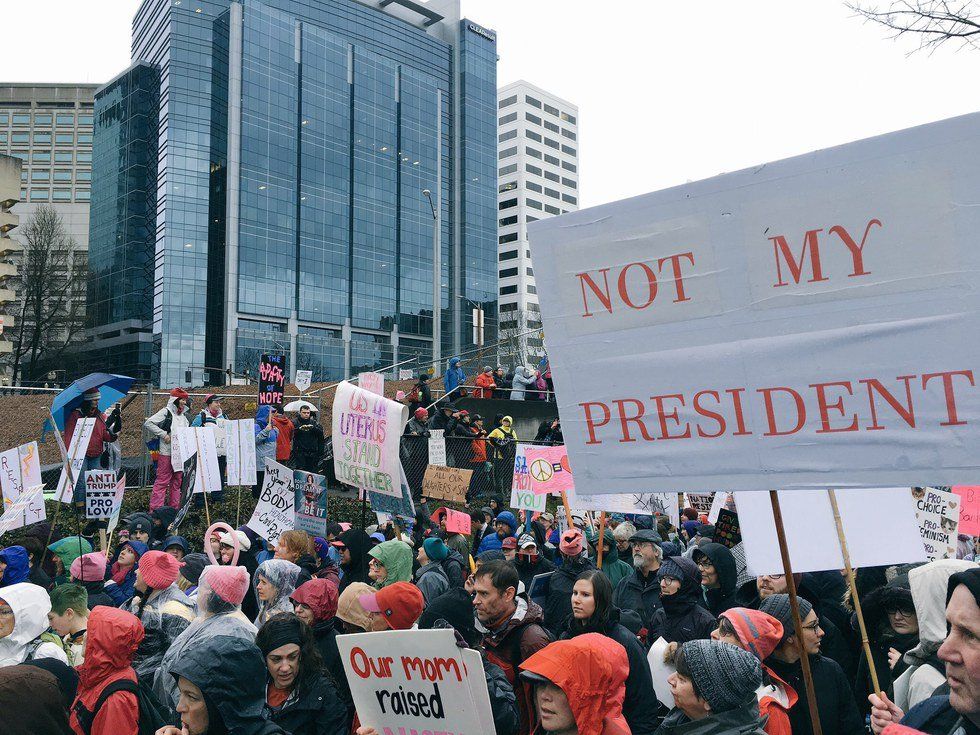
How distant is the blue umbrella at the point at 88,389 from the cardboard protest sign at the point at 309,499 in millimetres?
4367

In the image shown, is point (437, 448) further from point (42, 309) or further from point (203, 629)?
point (42, 309)

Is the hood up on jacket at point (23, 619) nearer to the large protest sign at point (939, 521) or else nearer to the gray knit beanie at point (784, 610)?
the gray knit beanie at point (784, 610)

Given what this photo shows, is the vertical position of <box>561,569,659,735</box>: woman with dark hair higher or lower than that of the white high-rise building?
lower

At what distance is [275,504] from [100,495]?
249cm

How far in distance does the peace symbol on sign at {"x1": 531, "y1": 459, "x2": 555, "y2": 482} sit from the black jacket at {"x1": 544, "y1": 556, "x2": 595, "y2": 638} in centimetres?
320

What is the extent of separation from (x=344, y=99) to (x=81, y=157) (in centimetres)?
4947

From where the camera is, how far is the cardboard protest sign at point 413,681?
3303 mm

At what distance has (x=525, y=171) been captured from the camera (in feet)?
385

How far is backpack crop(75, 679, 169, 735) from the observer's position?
3699 mm

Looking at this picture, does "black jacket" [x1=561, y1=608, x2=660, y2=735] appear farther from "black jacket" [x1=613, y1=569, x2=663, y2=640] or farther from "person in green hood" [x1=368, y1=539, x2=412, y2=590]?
"black jacket" [x1=613, y1=569, x2=663, y2=640]

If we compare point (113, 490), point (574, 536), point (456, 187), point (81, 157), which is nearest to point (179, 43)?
point (456, 187)

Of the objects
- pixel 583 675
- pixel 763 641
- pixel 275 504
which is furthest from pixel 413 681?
pixel 275 504

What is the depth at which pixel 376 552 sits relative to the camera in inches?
232

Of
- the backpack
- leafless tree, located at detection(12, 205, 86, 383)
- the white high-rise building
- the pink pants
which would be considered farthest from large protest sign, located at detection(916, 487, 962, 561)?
the white high-rise building
